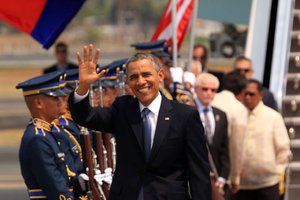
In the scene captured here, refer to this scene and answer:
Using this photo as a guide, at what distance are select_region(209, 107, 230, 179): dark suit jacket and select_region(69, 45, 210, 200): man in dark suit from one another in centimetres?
395

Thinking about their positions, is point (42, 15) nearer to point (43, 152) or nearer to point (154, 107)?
point (43, 152)

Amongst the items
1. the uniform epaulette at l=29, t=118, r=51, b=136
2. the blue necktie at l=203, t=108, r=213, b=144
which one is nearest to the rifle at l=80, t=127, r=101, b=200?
the uniform epaulette at l=29, t=118, r=51, b=136

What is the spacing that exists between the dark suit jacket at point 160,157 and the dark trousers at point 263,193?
14.1ft

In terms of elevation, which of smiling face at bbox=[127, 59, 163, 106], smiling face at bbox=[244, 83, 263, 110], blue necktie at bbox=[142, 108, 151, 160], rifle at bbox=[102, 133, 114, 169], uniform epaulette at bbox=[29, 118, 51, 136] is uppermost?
smiling face at bbox=[127, 59, 163, 106]

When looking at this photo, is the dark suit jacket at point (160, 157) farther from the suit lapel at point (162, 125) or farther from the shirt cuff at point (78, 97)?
the shirt cuff at point (78, 97)

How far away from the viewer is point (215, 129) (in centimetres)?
1033

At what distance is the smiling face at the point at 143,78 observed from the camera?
20.4ft

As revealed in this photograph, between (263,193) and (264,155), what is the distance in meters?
0.36

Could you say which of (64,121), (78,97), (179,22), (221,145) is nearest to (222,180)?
(221,145)

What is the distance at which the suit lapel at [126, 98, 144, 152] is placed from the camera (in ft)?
20.6

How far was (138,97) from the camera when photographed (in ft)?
20.7

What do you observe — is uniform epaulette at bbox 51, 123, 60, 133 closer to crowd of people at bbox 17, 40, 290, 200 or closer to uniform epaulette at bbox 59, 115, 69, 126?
crowd of people at bbox 17, 40, 290, 200

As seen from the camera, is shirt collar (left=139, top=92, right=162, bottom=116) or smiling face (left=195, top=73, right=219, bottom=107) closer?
shirt collar (left=139, top=92, right=162, bottom=116)

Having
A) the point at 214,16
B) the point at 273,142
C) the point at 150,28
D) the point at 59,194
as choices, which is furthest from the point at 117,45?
the point at 59,194
